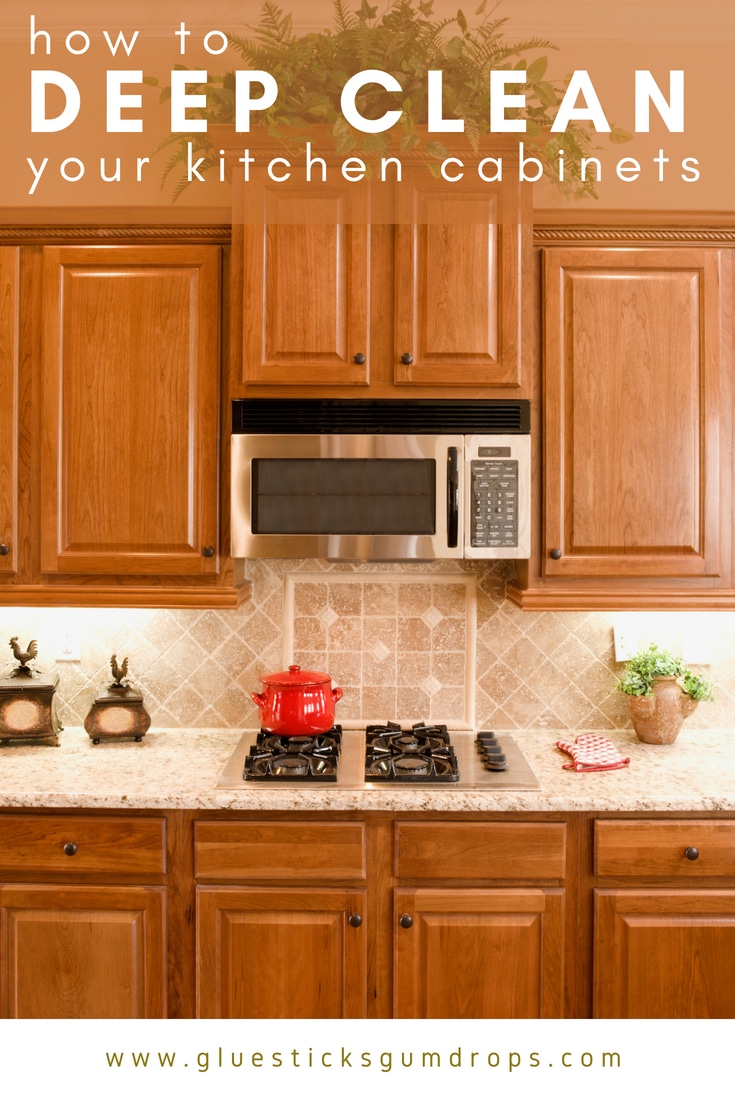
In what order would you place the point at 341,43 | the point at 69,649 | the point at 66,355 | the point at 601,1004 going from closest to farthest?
the point at 601,1004, the point at 341,43, the point at 66,355, the point at 69,649

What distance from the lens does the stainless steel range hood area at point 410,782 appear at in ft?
6.73

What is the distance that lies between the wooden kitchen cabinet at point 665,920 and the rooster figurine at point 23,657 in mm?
1561

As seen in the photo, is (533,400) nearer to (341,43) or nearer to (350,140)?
(350,140)

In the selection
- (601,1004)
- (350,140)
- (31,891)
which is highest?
(350,140)

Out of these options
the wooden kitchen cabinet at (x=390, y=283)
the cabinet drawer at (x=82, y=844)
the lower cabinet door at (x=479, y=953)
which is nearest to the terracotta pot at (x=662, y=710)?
the lower cabinet door at (x=479, y=953)

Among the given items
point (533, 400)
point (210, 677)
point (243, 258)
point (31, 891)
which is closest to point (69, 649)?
point (210, 677)

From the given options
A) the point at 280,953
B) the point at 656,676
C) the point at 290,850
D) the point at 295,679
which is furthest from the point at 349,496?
the point at 280,953

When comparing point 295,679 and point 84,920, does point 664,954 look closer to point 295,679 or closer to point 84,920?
point 295,679

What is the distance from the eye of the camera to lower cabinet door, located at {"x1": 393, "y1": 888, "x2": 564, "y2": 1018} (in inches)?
78.9

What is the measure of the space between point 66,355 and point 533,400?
1.24 meters

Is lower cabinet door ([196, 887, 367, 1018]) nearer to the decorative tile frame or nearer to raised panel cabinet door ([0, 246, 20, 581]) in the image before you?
the decorative tile frame

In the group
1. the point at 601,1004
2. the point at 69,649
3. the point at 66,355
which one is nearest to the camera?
the point at 601,1004

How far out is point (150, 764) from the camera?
7.37 ft

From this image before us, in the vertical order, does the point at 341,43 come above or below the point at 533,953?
above
